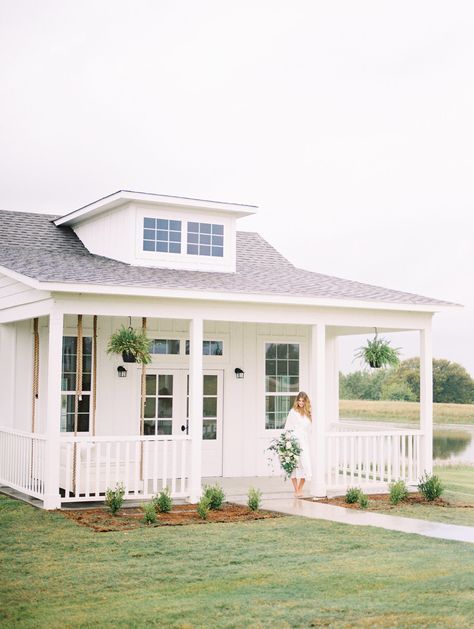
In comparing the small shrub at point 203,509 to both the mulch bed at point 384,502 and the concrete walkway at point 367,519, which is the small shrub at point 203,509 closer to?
the concrete walkway at point 367,519

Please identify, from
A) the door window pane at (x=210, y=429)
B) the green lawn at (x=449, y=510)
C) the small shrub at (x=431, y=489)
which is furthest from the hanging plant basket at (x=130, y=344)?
the small shrub at (x=431, y=489)

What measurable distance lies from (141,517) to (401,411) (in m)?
38.2

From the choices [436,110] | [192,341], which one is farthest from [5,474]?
[436,110]

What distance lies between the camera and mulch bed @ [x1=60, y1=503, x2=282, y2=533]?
38.4ft

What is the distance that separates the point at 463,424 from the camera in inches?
1939

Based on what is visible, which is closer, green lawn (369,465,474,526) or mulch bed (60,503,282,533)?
mulch bed (60,503,282,533)

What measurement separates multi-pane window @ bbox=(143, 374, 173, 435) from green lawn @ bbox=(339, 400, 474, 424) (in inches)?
1236

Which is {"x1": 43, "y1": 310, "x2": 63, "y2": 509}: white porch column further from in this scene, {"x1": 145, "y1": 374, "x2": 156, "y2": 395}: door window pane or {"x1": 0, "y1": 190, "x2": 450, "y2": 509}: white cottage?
{"x1": 145, "y1": 374, "x2": 156, "y2": 395}: door window pane

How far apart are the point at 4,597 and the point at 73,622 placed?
45.0 inches

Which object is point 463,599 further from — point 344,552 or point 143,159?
point 143,159

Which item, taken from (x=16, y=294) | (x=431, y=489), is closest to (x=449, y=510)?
(x=431, y=489)

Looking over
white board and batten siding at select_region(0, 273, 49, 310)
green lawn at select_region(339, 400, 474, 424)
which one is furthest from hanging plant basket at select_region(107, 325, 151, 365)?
green lawn at select_region(339, 400, 474, 424)

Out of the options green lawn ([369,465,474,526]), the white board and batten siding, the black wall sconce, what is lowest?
green lawn ([369,465,474,526])

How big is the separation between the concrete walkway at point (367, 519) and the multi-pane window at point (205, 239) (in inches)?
197
